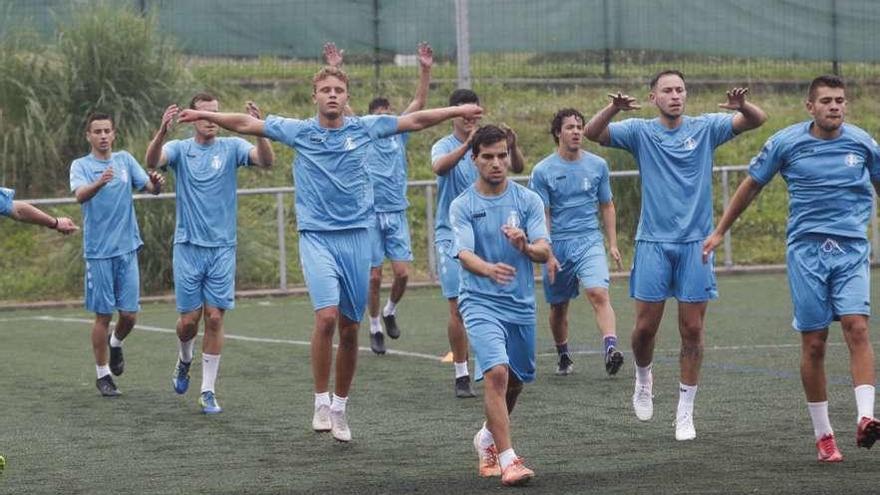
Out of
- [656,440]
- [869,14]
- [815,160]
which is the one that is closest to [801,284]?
[815,160]

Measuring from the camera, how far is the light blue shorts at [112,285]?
13.8 m

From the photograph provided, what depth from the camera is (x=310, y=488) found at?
9078 mm

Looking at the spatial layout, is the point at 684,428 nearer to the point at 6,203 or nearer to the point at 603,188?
the point at 603,188

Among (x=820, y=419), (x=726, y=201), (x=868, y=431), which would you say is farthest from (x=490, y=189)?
(x=726, y=201)

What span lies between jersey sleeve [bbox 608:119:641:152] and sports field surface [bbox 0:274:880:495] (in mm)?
1797

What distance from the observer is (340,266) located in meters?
10.9

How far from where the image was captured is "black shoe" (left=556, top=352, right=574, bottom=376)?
45.6 ft

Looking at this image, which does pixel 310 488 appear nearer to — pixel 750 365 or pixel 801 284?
pixel 801 284

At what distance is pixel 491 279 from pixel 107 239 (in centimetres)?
556

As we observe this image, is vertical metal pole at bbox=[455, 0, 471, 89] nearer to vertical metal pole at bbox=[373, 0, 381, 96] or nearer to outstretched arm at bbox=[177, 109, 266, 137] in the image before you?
vertical metal pole at bbox=[373, 0, 381, 96]

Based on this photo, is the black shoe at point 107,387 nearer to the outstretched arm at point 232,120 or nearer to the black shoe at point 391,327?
the outstretched arm at point 232,120

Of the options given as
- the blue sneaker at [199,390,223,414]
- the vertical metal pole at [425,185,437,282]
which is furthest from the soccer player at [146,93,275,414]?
the vertical metal pole at [425,185,437,282]

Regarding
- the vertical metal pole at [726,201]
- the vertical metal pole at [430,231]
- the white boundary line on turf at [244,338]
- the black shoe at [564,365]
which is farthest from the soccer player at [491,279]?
the vertical metal pole at [726,201]

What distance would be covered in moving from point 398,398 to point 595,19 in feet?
50.0
